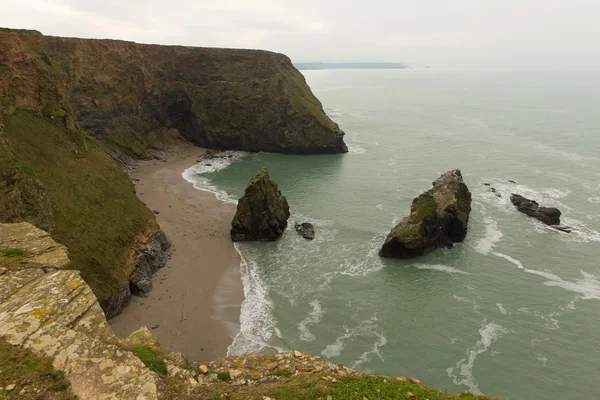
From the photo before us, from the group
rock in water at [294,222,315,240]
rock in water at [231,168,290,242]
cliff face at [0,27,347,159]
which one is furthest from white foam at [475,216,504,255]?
cliff face at [0,27,347,159]

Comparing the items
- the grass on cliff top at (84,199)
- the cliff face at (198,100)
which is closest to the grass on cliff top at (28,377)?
the grass on cliff top at (84,199)

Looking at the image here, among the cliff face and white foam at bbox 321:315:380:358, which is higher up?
the cliff face

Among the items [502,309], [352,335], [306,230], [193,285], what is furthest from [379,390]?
[306,230]

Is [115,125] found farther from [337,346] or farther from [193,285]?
[337,346]

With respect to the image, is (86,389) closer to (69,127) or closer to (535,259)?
(69,127)

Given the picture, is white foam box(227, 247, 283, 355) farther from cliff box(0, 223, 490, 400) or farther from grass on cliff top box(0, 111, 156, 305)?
cliff box(0, 223, 490, 400)
